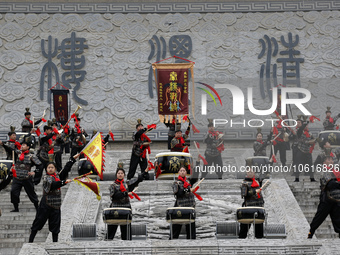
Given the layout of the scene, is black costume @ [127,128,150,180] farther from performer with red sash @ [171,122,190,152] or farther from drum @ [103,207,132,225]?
drum @ [103,207,132,225]

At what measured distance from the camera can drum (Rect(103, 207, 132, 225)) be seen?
10875 mm

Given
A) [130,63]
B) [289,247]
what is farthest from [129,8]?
[289,247]

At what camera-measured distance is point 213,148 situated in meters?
13.7

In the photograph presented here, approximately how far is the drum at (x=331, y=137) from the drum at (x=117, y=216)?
5.32 m

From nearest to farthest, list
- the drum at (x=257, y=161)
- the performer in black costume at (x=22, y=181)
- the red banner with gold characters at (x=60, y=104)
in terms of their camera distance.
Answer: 1. the performer in black costume at (x=22, y=181)
2. the drum at (x=257, y=161)
3. the red banner with gold characters at (x=60, y=104)

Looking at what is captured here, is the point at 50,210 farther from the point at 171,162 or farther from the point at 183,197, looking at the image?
the point at 171,162

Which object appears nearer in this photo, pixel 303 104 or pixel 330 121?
pixel 303 104

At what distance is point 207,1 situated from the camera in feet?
70.7

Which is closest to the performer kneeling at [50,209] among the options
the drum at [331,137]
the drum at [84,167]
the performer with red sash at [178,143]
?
the drum at [84,167]

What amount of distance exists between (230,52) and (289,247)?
1206cm

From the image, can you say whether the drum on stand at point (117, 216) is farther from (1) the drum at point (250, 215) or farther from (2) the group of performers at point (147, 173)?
(1) the drum at point (250, 215)

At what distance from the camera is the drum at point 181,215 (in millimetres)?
10969

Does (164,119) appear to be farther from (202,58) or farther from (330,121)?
(202,58)

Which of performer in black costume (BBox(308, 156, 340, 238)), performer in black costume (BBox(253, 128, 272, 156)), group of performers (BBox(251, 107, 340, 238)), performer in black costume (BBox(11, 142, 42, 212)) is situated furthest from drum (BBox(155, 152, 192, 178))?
performer in black costume (BBox(308, 156, 340, 238))
